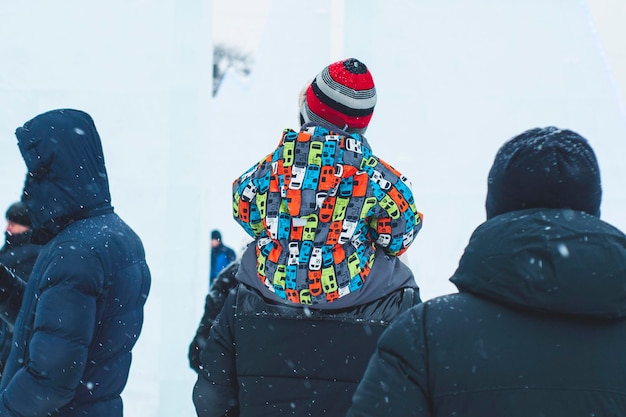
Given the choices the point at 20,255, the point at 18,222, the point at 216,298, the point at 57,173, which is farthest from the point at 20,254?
the point at 57,173

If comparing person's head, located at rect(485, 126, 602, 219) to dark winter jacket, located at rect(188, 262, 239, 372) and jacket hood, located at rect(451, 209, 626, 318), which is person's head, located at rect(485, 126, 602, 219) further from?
dark winter jacket, located at rect(188, 262, 239, 372)

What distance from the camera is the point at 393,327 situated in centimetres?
123

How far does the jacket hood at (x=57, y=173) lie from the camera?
2.08 meters

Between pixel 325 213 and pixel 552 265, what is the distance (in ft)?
2.44

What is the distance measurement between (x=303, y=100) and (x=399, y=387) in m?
1.00

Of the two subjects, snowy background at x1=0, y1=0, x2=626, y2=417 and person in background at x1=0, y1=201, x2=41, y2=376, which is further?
snowy background at x1=0, y1=0, x2=626, y2=417

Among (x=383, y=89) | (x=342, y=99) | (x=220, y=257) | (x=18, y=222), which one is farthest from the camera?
(x=220, y=257)

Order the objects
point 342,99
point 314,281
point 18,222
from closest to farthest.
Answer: point 314,281 → point 342,99 → point 18,222

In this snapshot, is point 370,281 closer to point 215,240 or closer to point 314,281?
point 314,281

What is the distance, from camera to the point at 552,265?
3.75ft

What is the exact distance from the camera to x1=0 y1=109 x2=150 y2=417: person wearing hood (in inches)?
76.5

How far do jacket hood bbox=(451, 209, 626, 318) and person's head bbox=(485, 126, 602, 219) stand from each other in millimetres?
47

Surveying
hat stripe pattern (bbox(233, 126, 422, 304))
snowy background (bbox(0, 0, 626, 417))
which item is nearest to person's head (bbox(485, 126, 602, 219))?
hat stripe pattern (bbox(233, 126, 422, 304))

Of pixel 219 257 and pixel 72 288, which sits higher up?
pixel 72 288
